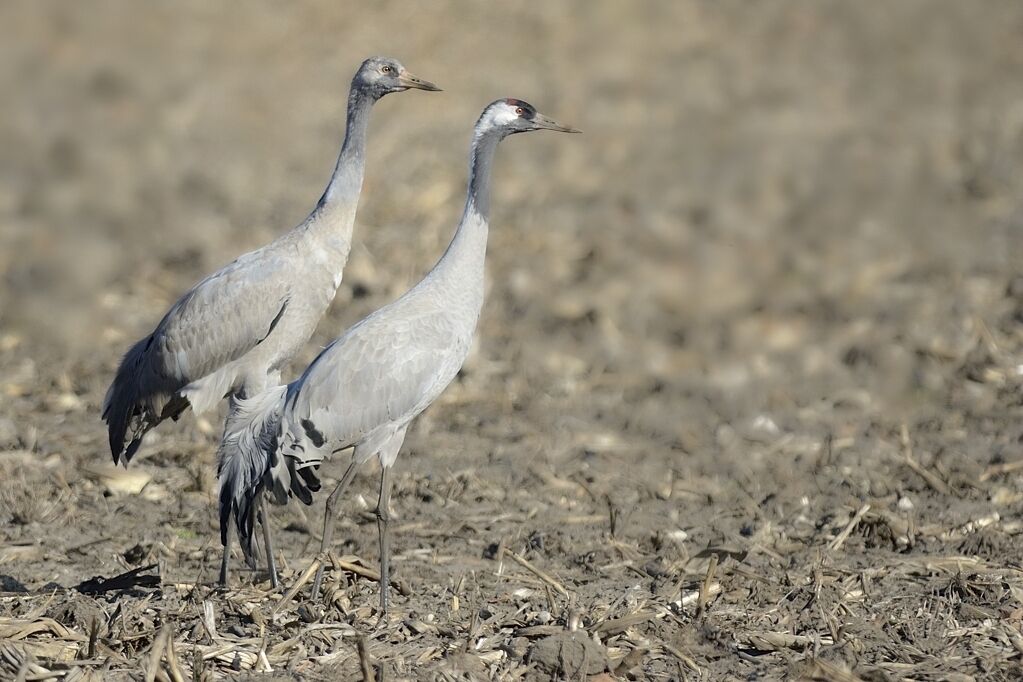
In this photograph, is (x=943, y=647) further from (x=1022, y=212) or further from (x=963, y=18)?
(x=963, y=18)

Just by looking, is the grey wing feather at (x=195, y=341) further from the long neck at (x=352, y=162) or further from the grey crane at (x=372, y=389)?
Answer: the grey crane at (x=372, y=389)

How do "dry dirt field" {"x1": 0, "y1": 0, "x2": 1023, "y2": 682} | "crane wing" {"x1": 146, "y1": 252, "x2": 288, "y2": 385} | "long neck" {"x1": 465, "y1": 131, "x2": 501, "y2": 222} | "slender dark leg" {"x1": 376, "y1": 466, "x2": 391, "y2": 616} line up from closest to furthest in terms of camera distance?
"dry dirt field" {"x1": 0, "y1": 0, "x2": 1023, "y2": 682} → "slender dark leg" {"x1": 376, "y1": 466, "x2": 391, "y2": 616} → "long neck" {"x1": 465, "y1": 131, "x2": 501, "y2": 222} → "crane wing" {"x1": 146, "y1": 252, "x2": 288, "y2": 385}

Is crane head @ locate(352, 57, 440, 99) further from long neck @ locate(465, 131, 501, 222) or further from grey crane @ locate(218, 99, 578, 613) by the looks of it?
grey crane @ locate(218, 99, 578, 613)

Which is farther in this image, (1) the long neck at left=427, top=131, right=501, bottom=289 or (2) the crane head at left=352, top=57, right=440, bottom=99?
(2) the crane head at left=352, top=57, right=440, bottom=99

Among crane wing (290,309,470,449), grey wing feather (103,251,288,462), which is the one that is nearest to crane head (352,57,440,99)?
grey wing feather (103,251,288,462)

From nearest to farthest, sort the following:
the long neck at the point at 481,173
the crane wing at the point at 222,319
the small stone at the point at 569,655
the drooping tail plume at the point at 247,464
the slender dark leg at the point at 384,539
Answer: the small stone at the point at 569,655
the slender dark leg at the point at 384,539
the drooping tail plume at the point at 247,464
the long neck at the point at 481,173
the crane wing at the point at 222,319

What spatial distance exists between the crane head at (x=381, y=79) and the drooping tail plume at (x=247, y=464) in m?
1.44

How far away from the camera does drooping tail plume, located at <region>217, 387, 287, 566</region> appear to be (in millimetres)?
5383

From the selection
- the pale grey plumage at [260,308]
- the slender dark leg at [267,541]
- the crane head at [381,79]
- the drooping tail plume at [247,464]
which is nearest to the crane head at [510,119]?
the crane head at [381,79]

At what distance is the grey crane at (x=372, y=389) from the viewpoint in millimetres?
5309

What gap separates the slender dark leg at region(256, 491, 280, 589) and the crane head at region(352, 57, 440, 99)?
1.91 m

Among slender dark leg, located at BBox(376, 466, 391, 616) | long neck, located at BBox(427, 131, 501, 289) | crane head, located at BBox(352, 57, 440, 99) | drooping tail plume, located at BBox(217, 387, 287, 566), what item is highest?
crane head, located at BBox(352, 57, 440, 99)

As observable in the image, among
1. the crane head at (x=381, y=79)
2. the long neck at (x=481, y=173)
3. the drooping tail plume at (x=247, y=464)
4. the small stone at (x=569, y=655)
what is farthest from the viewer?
the crane head at (x=381, y=79)

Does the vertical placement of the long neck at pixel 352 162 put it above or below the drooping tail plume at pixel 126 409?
above
